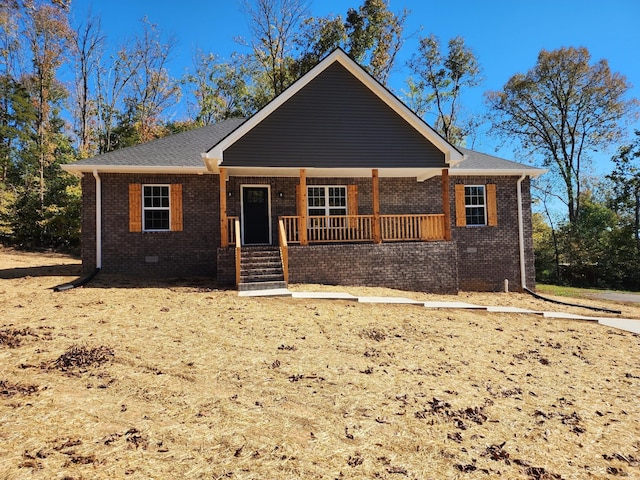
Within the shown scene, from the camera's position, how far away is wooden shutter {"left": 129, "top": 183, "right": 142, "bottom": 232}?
12.3 meters

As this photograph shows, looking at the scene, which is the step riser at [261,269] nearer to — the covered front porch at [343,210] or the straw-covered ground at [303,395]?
the covered front porch at [343,210]

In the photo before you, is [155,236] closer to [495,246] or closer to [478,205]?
[478,205]

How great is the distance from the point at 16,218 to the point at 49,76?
12156 mm

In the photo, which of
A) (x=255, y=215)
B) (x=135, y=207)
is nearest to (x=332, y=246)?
(x=255, y=215)

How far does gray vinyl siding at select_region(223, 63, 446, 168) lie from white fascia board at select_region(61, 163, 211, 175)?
2.16 meters

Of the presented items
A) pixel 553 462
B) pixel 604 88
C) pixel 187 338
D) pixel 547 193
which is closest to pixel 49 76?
pixel 187 338

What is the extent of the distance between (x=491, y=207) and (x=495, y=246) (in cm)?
145

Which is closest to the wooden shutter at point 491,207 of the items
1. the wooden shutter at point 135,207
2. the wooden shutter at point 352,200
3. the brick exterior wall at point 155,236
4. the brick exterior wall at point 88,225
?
the wooden shutter at point 352,200

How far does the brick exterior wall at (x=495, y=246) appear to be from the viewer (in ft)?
46.4

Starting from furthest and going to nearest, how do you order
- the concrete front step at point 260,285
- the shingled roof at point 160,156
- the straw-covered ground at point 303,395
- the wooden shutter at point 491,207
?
1. the wooden shutter at point 491,207
2. the shingled roof at point 160,156
3. the concrete front step at point 260,285
4. the straw-covered ground at point 303,395

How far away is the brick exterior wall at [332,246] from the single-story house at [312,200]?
3cm

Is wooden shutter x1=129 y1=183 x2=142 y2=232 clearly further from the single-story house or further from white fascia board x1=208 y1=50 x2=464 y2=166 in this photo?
white fascia board x1=208 y1=50 x2=464 y2=166

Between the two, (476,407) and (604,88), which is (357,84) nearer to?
(476,407)

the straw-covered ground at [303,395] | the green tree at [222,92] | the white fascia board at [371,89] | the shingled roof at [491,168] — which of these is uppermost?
the green tree at [222,92]
